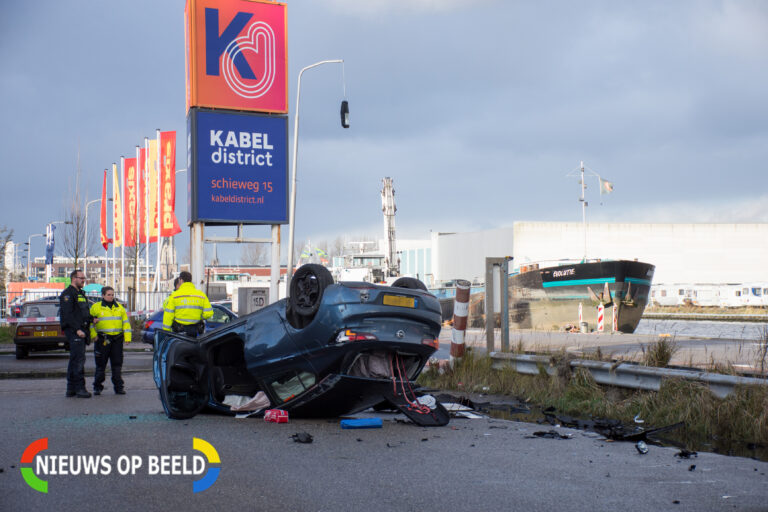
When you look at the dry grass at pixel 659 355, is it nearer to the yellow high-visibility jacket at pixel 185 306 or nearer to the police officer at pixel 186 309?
the police officer at pixel 186 309

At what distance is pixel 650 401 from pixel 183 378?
5018 mm

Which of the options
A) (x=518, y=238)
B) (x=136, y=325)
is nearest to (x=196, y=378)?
(x=136, y=325)

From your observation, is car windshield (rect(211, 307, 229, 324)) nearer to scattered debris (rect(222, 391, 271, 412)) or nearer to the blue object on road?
scattered debris (rect(222, 391, 271, 412))

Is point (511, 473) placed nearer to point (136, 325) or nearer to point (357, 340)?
point (357, 340)

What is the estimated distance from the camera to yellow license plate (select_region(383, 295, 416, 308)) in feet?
24.8

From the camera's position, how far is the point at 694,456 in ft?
20.4

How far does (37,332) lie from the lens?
67.2 ft

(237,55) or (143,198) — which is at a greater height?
(237,55)

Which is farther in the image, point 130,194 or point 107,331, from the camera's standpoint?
point 130,194

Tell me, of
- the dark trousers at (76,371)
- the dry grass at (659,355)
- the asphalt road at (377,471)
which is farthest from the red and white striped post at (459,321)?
the dark trousers at (76,371)

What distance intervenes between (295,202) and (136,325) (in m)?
9.11

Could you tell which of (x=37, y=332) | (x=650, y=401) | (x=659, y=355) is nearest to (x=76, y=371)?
(x=650, y=401)

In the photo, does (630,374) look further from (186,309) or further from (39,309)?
(39,309)

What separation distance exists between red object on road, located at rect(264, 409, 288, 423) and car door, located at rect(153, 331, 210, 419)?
86 centimetres
